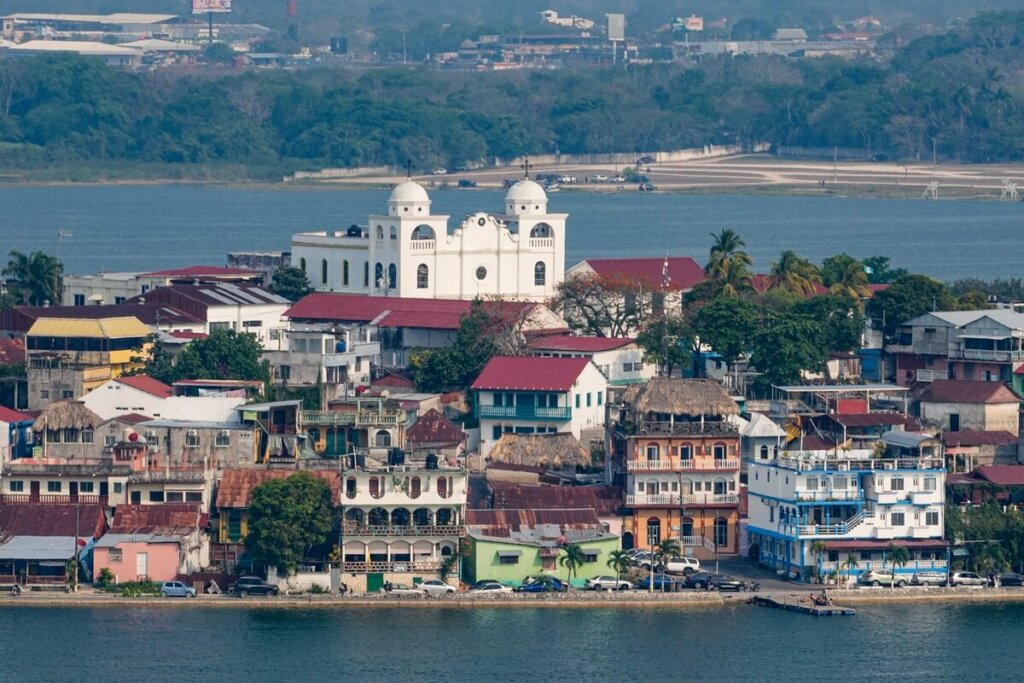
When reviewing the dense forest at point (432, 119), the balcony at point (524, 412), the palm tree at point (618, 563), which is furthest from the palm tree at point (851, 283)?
the dense forest at point (432, 119)

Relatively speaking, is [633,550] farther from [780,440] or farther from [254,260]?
[254,260]

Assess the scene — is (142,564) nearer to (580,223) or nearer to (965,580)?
(965,580)

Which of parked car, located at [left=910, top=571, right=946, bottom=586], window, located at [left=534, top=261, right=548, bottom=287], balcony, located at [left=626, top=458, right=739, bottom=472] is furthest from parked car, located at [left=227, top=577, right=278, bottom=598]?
window, located at [left=534, top=261, right=548, bottom=287]

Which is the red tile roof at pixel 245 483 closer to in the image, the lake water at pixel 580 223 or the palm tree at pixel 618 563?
the palm tree at pixel 618 563

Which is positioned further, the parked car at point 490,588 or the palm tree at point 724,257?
the palm tree at point 724,257

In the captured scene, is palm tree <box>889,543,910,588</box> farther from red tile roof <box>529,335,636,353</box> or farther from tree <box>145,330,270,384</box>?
tree <box>145,330,270,384</box>

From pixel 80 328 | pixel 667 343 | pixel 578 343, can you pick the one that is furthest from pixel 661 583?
pixel 80 328
